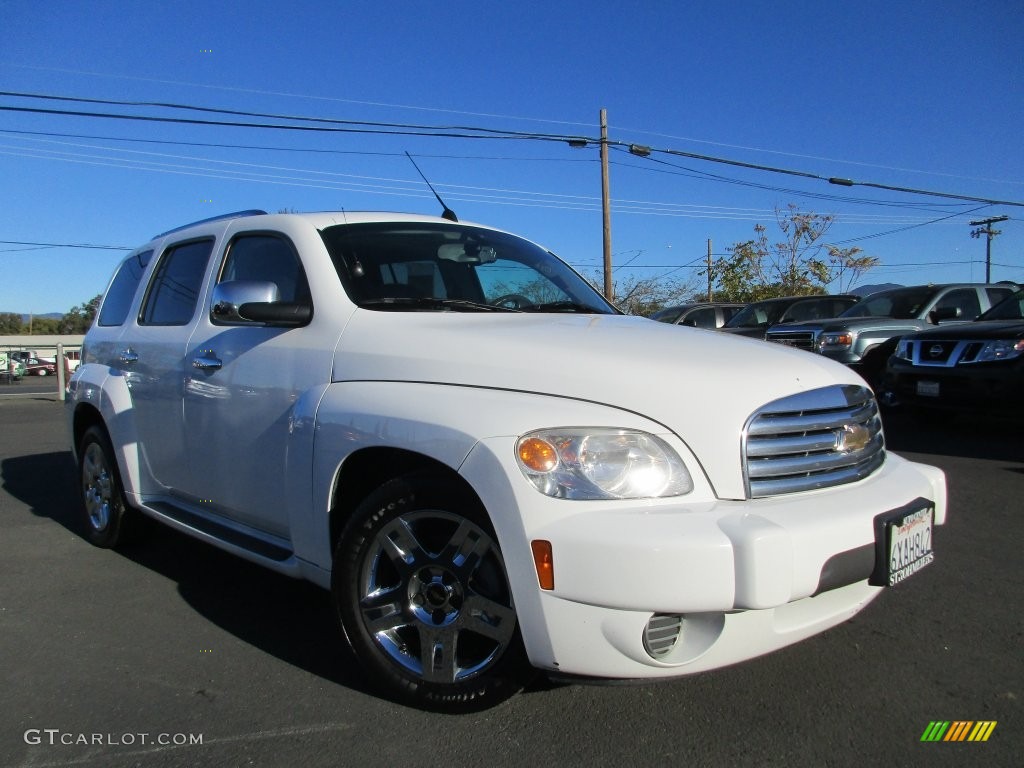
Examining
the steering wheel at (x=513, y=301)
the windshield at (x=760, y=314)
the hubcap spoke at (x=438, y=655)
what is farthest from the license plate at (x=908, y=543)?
the windshield at (x=760, y=314)

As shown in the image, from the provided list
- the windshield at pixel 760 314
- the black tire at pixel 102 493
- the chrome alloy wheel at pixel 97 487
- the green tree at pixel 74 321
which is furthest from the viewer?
the green tree at pixel 74 321

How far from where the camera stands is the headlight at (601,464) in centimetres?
221

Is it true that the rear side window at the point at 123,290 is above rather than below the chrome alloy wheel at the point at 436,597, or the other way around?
above

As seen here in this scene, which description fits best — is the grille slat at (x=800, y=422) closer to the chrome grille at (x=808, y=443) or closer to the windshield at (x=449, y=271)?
the chrome grille at (x=808, y=443)

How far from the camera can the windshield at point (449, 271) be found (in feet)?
10.6

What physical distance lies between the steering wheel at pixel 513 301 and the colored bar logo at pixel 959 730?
2178 mm

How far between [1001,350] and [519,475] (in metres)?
6.69

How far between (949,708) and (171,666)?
282 cm

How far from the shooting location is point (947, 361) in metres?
7.60

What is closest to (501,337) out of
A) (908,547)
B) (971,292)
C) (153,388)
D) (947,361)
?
(908,547)

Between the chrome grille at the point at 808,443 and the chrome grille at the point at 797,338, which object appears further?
the chrome grille at the point at 797,338

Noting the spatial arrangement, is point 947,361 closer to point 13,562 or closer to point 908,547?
point 908,547

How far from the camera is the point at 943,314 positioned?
9984 millimetres

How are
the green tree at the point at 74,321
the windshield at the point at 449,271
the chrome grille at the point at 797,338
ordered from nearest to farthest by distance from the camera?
1. the windshield at the point at 449,271
2. the chrome grille at the point at 797,338
3. the green tree at the point at 74,321
